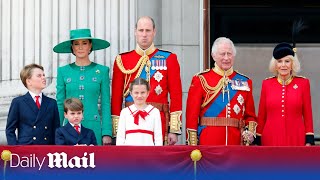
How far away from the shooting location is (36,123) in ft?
35.5

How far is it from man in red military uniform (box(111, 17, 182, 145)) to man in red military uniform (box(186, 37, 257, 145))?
18cm

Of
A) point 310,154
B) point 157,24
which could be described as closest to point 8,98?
point 157,24

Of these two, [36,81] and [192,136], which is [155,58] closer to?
[192,136]

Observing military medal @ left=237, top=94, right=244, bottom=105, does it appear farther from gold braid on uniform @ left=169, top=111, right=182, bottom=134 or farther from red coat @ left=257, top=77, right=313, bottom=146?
gold braid on uniform @ left=169, top=111, right=182, bottom=134

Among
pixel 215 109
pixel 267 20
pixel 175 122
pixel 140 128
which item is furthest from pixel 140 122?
pixel 267 20

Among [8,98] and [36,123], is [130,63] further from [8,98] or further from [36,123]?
[8,98]

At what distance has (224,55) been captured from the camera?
Answer: 1105cm

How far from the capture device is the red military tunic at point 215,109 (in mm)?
10992

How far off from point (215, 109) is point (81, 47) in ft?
4.51

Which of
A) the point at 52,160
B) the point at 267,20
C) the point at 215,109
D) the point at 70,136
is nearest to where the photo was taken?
the point at 52,160

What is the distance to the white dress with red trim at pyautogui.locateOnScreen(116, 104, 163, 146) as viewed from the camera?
10.5 m

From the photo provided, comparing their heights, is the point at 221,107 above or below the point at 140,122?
above

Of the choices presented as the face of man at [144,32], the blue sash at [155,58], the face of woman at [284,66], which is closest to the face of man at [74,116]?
the blue sash at [155,58]

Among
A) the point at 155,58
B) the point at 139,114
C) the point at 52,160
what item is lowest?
the point at 52,160
